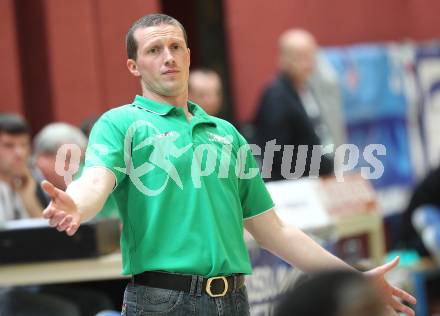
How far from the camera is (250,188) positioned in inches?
136

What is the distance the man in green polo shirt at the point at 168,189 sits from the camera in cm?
315

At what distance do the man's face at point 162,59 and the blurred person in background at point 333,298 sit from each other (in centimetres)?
127

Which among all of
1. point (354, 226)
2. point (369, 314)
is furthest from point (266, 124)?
point (369, 314)

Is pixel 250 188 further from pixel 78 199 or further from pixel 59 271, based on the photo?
pixel 59 271

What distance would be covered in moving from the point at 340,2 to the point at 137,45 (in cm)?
744

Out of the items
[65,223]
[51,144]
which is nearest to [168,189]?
[65,223]

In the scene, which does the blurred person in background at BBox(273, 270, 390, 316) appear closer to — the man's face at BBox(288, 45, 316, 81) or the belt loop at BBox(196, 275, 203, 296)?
the belt loop at BBox(196, 275, 203, 296)

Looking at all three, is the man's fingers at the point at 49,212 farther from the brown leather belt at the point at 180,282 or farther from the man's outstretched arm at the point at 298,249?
the man's outstretched arm at the point at 298,249

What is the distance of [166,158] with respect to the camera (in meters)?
3.18

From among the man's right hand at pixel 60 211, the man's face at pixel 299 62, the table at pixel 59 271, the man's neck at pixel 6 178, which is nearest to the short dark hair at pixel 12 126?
the man's neck at pixel 6 178

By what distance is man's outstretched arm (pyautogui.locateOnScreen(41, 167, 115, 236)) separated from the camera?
108 inches

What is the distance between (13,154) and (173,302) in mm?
2746

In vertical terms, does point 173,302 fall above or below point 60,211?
below

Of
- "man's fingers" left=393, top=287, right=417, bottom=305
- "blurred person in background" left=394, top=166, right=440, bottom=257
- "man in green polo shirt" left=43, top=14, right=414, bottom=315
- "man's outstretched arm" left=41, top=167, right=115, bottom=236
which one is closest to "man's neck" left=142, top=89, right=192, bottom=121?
"man in green polo shirt" left=43, top=14, right=414, bottom=315
